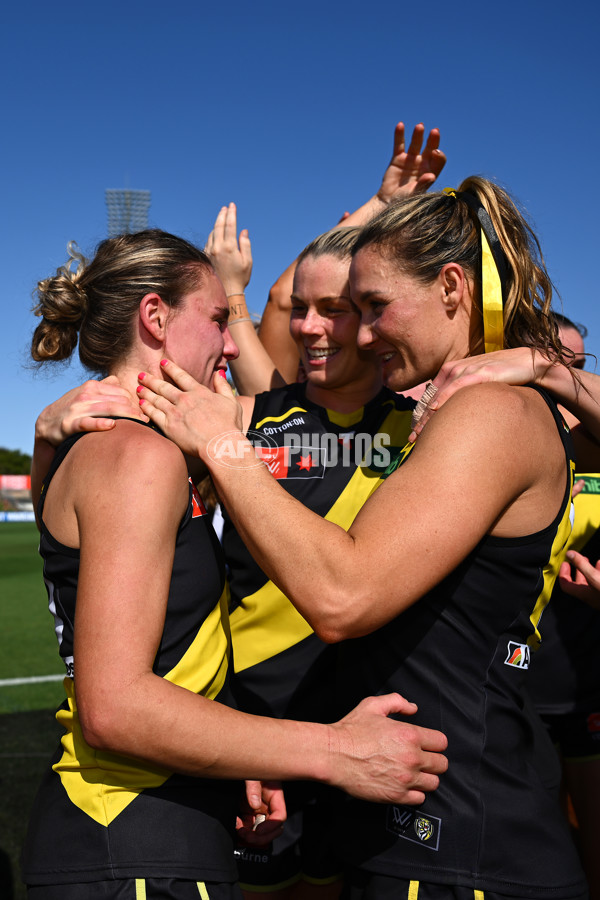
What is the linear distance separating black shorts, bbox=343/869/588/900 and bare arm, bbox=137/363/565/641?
0.65 meters

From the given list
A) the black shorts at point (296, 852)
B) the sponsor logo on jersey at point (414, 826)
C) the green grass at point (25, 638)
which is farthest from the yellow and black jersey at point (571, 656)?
the green grass at point (25, 638)

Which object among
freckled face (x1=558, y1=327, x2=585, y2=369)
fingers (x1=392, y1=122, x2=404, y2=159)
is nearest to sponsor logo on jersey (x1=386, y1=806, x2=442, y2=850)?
freckled face (x1=558, y1=327, x2=585, y2=369)

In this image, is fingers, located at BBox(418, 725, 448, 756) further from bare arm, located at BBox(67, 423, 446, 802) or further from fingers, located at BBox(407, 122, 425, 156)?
fingers, located at BBox(407, 122, 425, 156)

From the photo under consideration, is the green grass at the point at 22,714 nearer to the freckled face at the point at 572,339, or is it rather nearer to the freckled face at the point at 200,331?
the freckled face at the point at 200,331

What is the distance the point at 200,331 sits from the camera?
2.24 m

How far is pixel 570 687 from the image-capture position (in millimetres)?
3219

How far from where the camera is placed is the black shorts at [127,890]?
1.58 meters

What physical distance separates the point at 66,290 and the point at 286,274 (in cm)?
210

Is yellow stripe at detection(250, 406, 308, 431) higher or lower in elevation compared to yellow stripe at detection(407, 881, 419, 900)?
higher

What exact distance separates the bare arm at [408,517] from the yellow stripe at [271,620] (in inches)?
33.9

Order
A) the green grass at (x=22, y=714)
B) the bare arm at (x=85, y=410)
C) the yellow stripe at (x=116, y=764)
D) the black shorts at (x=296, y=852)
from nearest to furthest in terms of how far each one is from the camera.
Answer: the yellow stripe at (x=116, y=764)
the bare arm at (x=85, y=410)
the black shorts at (x=296, y=852)
the green grass at (x=22, y=714)

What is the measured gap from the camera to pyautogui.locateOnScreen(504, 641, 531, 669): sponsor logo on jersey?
1.82 meters

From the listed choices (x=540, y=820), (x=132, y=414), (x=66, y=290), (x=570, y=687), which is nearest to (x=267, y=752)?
(x=540, y=820)

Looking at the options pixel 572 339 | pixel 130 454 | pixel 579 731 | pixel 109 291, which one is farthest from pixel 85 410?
pixel 572 339
